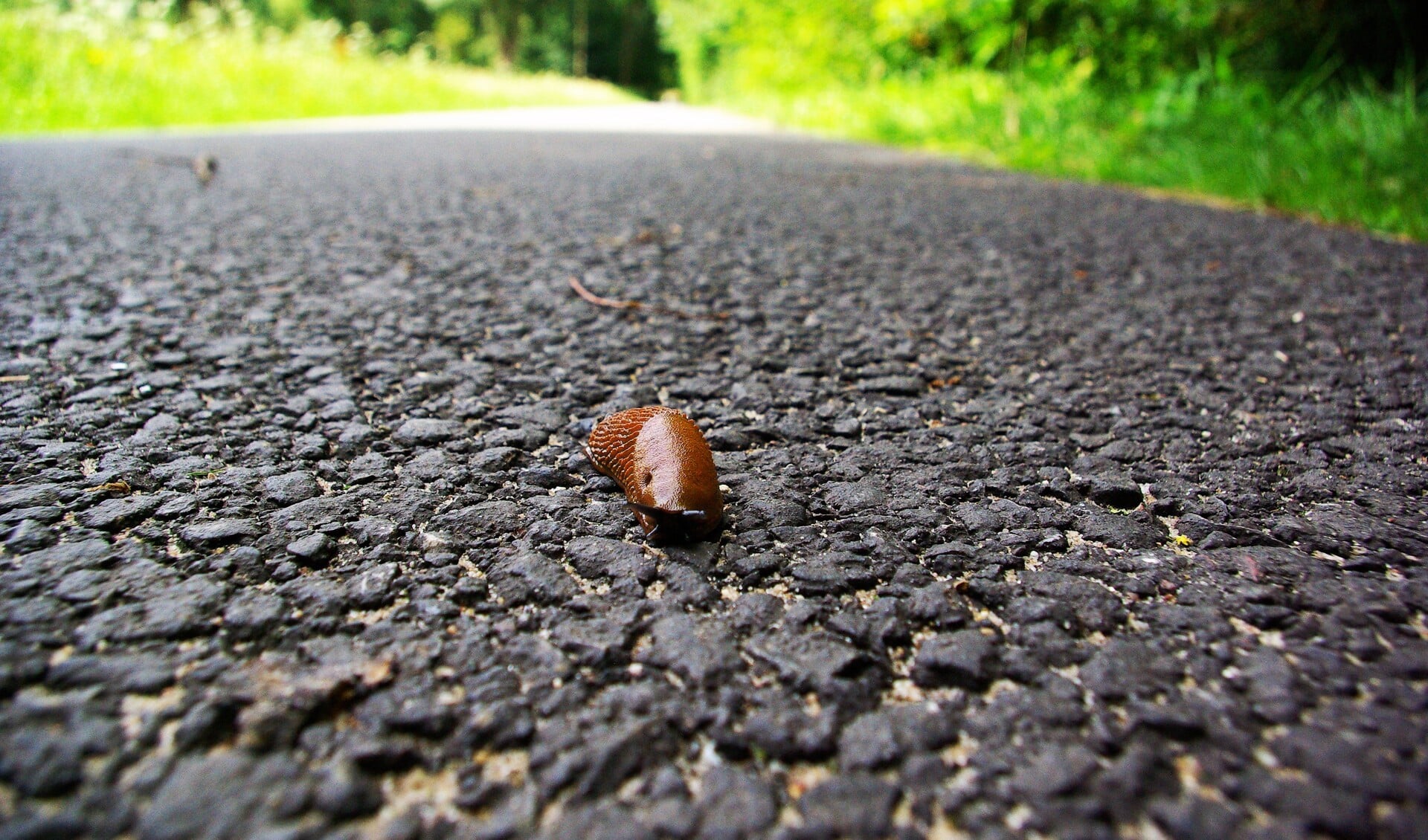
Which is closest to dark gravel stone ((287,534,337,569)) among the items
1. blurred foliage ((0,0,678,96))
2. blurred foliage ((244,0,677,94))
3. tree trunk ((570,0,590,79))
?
blurred foliage ((244,0,677,94))

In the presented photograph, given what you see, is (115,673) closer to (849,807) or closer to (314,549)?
(314,549)

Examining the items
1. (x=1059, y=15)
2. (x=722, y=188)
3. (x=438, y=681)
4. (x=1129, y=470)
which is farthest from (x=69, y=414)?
(x=1059, y=15)

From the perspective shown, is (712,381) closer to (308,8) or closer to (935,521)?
(935,521)

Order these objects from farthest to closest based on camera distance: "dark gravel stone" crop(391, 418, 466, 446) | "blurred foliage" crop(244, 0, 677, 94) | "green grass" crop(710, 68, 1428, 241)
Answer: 1. "blurred foliage" crop(244, 0, 677, 94)
2. "green grass" crop(710, 68, 1428, 241)
3. "dark gravel stone" crop(391, 418, 466, 446)

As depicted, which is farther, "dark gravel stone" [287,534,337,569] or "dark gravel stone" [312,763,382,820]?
"dark gravel stone" [287,534,337,569]

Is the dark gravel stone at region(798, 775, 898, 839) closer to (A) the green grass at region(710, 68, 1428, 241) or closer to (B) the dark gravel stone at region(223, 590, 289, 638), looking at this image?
(B) the dark gravel stone at region(223, 590, 289, 638)

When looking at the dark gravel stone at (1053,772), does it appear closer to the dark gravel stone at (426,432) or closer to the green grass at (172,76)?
the dark gravel stone at (426,432)

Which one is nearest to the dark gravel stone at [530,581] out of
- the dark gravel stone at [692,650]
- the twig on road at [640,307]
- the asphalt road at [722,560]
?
the asphalt road at [722,560]
